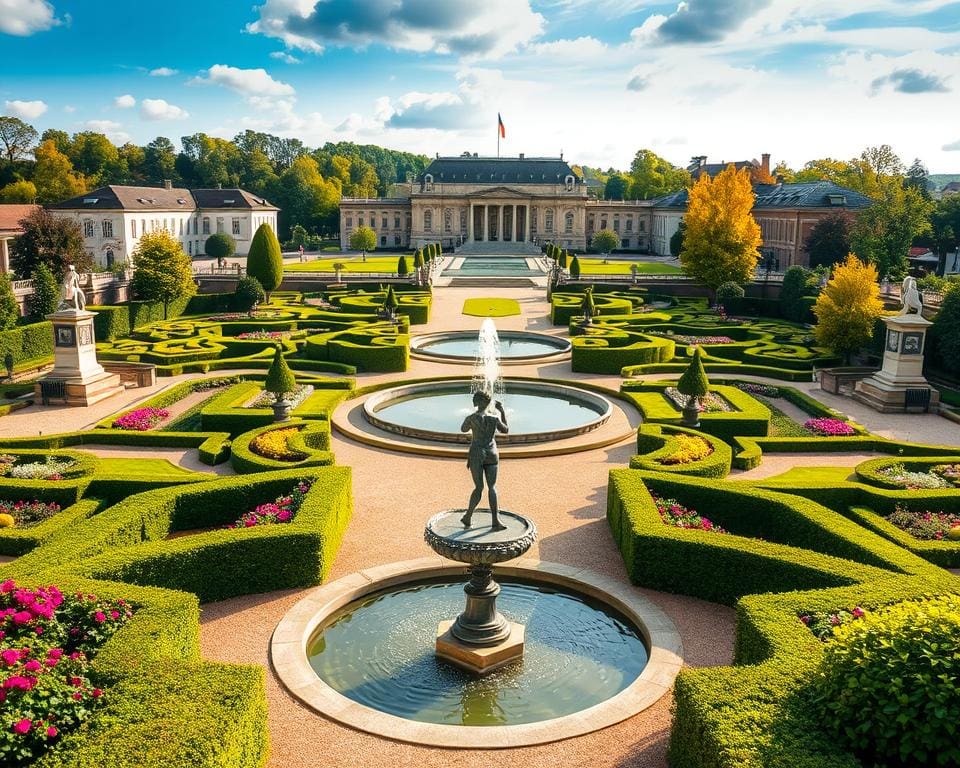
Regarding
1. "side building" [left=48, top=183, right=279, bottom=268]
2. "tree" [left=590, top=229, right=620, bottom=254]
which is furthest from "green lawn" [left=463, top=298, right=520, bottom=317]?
"tree" [left=590, top=229, right=620, bottom=254]

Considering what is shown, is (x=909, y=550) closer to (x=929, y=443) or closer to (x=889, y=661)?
(x=889, y=661)

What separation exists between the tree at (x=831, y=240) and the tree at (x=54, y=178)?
81614 mm

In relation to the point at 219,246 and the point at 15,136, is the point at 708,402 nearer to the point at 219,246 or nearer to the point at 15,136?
→ the point at 219,246

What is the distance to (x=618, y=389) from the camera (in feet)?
105

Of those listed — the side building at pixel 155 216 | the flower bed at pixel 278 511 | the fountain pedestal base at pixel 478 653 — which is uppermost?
the side building at pixel 155 216

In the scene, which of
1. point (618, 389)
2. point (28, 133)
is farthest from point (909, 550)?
point (28, 133)

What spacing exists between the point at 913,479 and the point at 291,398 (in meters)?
19.2

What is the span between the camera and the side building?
7850cm

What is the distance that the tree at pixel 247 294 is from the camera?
5319 centimetres

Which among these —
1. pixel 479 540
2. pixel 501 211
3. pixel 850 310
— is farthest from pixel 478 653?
pixel 501 211

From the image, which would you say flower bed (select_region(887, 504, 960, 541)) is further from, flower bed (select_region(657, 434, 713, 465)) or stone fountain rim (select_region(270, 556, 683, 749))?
stone fountain rim (select_region(270, 556, 683, 749))

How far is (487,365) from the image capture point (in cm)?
3431

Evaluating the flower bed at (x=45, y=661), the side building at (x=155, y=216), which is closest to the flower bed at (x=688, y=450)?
the flower bed at (x=45, y=661)

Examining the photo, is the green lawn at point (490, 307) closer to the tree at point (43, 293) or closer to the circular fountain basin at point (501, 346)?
the circular fountain basin at point (501, 346)
